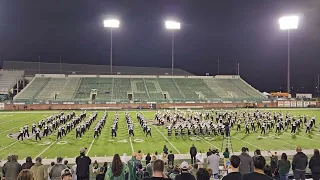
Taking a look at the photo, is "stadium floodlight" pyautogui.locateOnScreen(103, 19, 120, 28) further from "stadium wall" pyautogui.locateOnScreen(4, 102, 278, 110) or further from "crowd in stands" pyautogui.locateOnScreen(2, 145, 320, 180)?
"crowd in stands" pyautogui.locateOnScreen(2, 145, 320, 180)

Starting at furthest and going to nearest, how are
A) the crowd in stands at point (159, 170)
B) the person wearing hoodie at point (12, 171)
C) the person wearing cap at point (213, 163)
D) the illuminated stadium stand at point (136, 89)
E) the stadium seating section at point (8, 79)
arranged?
the stadium seating section at point (8, 79), the illuminated stadium stand at point (136, 89), the person wearing cap at point (213, 163), the person wearing hoodie at point (12, 171), the crowd in stands at point (159, 170)

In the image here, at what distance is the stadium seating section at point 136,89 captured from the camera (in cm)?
4519

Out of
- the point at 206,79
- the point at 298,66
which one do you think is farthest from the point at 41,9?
the point at 298,66

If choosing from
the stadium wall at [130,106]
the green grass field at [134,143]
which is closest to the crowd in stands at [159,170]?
the green grass field at [134,143]

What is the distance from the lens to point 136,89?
49.7 m

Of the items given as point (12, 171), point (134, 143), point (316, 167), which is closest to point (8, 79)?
point (134, 143)

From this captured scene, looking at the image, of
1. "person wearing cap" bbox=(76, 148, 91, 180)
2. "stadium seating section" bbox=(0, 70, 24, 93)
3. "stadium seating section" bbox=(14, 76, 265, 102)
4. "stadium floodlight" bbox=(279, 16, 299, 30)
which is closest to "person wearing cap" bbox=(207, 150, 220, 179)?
"person wearing cap" bbox=(76, 148, 91, 180)

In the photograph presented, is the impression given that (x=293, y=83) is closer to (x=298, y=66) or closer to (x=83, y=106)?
(x=298, y=66)

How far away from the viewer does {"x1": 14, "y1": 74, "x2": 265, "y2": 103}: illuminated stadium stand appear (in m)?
45.0

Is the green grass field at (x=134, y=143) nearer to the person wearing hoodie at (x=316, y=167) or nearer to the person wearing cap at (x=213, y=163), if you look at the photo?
the person wearing cap at (x=213, y=163)

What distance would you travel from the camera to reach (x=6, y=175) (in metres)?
5.88

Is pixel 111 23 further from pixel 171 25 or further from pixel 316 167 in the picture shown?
pixel 316 167

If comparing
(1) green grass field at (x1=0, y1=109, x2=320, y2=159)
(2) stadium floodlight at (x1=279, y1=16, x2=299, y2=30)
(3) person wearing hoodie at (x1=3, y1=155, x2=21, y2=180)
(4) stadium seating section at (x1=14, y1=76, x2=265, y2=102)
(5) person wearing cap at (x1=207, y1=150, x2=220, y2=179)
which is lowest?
(1) green grass field at (x1=0, y1=109, x2=320, y2=159)

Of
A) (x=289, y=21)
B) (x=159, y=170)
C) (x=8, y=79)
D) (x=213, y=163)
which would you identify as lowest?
(x=213, y=163)
